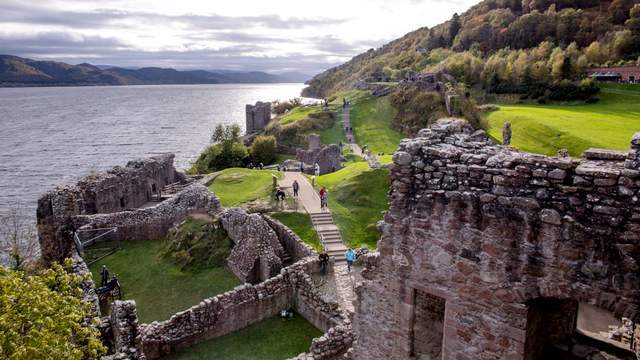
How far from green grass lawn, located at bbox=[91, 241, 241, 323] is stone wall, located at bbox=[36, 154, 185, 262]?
205 inches

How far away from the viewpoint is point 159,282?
26219 mm

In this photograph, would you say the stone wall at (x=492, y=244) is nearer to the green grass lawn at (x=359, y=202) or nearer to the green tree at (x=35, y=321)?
the green tree at (x=35, y=321)

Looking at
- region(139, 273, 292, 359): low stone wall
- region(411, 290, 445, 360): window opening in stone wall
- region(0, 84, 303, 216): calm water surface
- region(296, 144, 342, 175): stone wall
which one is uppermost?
region(411, 290, 445, 360): window opening in stone wall

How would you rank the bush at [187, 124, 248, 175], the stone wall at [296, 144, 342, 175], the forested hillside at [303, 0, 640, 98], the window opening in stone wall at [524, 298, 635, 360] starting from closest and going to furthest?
1. the window opening in stone wall at [524, 298, 635, 360]
2. the stone wall at [296, 144, 342, 175]
3. the bush at [187, 124, 248, 175]
4. the forested hillside at [303, 0, 640, 98]

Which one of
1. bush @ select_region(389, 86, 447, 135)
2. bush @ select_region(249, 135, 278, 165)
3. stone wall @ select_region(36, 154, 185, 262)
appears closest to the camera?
stone wall @ select_region(36, 154, 185, 262)

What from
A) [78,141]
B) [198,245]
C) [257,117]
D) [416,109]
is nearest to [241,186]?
[198,245]

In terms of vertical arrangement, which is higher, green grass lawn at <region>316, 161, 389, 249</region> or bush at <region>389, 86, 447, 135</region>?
bush at <region>389, 86, 447, 135</region>

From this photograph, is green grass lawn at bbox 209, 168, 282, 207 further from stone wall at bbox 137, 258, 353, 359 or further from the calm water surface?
the calm water surface

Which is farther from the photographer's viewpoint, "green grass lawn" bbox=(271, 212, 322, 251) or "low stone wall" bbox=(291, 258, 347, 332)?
"green grass lawn" bbox=(271, 212, 322, 251)

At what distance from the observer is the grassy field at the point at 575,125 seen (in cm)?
3975

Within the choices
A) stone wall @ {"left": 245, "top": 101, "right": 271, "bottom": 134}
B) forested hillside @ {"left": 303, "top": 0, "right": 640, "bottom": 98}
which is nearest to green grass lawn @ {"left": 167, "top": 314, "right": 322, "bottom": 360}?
forested hillside @ {"left": 303, "top": 0, "right": 640, "bottom": 98}

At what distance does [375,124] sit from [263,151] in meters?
16.5

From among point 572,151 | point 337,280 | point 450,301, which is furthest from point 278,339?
point 572,151

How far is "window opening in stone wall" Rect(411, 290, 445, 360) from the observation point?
10719 mm
